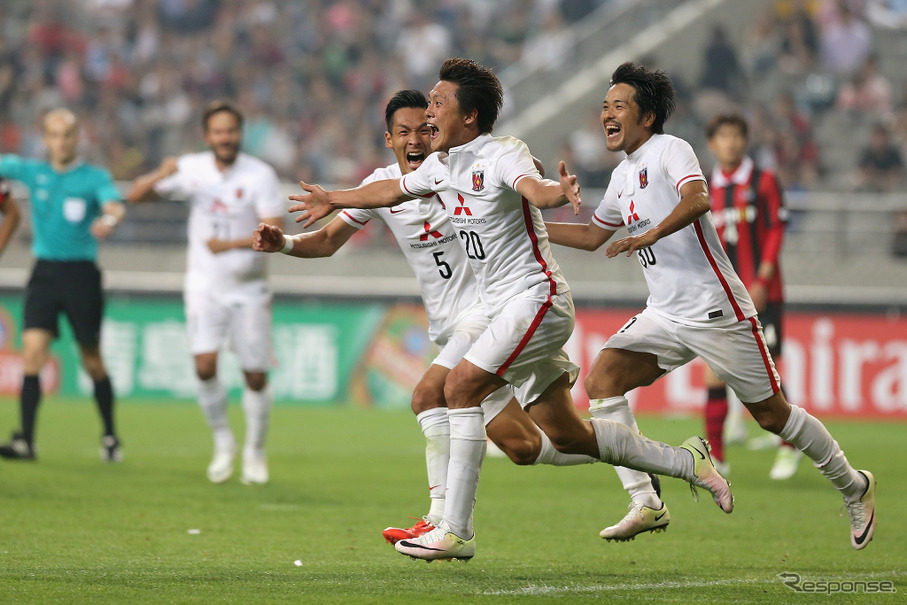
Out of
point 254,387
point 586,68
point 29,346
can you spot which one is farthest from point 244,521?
point 586,68

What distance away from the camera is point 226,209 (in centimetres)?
945

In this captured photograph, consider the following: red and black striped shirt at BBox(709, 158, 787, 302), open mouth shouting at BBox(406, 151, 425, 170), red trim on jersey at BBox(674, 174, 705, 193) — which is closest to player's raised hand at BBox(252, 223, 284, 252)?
open mouth shouting at BBox(406, 151, 425, 170)

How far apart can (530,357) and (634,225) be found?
Result: 970 mm

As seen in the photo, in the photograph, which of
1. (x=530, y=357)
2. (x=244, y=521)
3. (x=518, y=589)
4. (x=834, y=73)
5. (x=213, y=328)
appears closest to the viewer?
(x=518, y=589)

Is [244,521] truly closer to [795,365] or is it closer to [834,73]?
[795,365]

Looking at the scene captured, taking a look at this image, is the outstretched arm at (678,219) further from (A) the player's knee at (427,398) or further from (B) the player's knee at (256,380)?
(B) the player's knee at (256,380)

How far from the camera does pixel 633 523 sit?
6.17m

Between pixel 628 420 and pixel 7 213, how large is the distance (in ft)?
18.4

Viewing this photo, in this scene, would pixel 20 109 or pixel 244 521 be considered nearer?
pixel 244 521

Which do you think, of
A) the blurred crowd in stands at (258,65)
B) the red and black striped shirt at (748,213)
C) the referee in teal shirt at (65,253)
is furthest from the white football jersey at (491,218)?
the blurred crowd in stands at (258,65)

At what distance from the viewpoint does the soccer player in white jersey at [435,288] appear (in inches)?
249

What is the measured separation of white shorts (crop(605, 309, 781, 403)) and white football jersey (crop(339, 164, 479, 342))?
0.94 metres

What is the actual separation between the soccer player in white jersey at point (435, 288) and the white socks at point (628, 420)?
0.30m

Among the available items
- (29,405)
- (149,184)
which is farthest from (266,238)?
(29,405)
